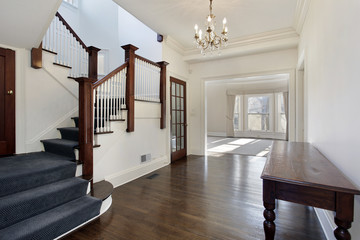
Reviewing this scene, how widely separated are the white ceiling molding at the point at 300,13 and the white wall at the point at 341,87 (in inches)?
43.9

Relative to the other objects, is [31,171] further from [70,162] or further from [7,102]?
[7,102]

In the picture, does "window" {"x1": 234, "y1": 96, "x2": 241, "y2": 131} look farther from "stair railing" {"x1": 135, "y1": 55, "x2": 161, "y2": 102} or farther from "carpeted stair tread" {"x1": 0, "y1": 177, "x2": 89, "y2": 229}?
"carpeted stair tread" {"x1": 0, "y1": 177, "x2": 89, "y2": 229}

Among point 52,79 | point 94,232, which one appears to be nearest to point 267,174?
point 94,232

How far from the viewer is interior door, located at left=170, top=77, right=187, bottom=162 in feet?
16.0

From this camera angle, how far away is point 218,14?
11.5ft

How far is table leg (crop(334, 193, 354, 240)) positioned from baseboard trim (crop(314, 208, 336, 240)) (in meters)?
0.84

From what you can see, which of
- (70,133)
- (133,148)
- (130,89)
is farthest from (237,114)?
(70,133)

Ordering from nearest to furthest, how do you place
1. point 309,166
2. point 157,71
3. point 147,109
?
point 309,166 < point 147,109 < point 157,71

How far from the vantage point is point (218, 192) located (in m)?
2.84

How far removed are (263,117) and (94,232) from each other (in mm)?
9312

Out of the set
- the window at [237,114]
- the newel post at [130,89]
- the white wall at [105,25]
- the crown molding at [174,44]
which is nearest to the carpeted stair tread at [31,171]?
the newel post at [130,89]

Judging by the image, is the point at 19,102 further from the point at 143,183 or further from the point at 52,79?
the point at 143,183

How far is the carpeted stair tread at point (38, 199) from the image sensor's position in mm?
1611

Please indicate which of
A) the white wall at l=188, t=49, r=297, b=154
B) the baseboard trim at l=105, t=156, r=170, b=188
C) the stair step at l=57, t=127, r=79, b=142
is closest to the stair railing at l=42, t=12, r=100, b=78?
the stair step at l=57, t=127, r=79, b=142
